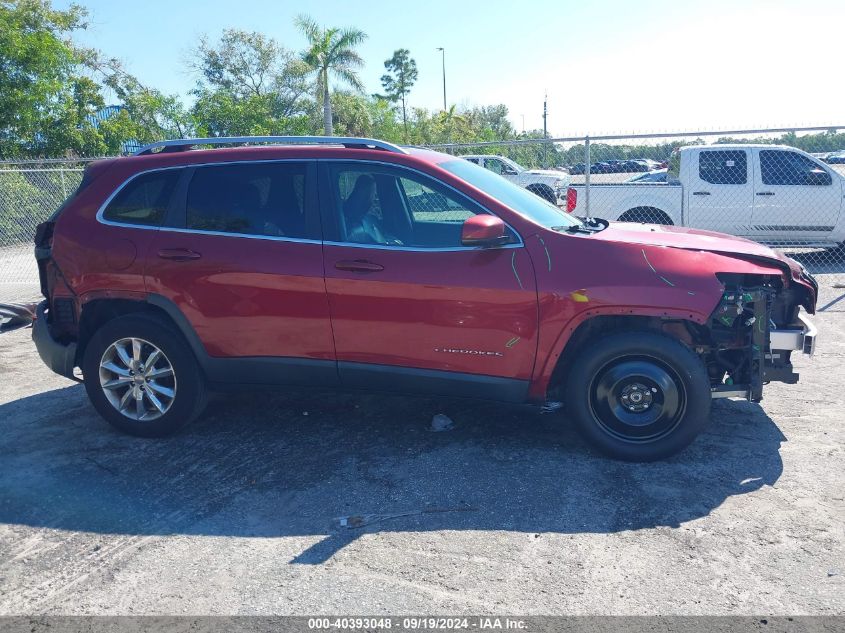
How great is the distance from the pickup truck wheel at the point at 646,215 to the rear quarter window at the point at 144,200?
7.89 metres

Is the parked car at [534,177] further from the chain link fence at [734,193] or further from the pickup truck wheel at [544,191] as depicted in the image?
the chain link fence at [734,193]

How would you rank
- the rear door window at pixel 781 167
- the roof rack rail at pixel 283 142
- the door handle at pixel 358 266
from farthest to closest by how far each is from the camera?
1. the rear door window at pixel 781 167
2. the roof rack rail at pixel 283 142
3. the door handle at pixel 358 266

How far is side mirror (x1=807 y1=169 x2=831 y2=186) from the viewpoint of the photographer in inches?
437

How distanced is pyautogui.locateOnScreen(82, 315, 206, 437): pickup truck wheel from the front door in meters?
1.09

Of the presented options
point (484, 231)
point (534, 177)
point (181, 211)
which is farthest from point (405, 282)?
point (534, 177)

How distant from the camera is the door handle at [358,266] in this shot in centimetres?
452

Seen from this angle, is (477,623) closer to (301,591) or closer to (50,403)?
(301,591)

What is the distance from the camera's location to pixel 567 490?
414cm

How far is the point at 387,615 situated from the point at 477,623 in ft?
1.23

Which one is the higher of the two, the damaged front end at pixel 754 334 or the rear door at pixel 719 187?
the rear door at pixel 719 187

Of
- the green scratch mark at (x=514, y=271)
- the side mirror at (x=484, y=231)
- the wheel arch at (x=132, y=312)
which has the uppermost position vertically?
the side mirror at (x=484, y=231)

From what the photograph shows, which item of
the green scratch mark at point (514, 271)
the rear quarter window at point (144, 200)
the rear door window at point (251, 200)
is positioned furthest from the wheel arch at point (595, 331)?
the rear quarter window at point (144, 200)

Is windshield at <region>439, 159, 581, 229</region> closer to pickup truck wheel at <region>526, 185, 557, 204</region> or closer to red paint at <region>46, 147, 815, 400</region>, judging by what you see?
red paint at <region>46, 147, 815, 400</region>

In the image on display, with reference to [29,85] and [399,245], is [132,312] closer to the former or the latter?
[399,245]
